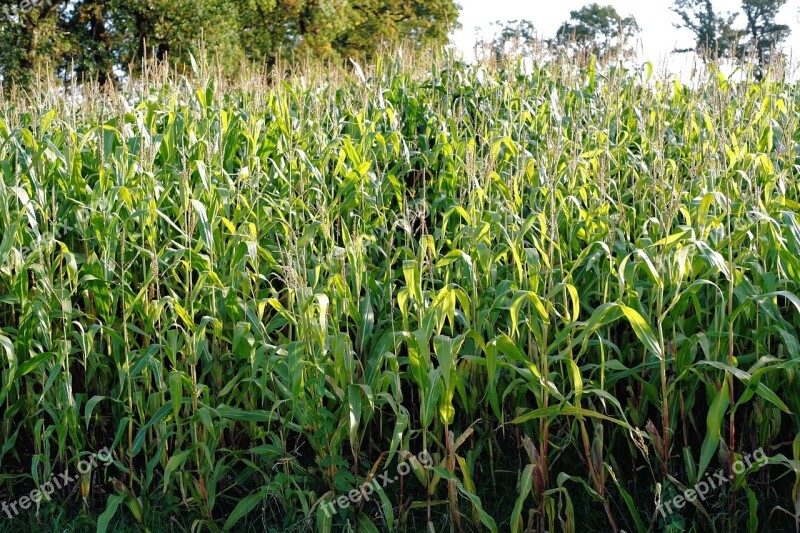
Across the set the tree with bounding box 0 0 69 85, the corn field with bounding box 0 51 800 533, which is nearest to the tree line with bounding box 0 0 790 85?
the tree with bounding box 0 0 69 85

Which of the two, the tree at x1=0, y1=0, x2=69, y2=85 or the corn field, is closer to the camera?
the corn field

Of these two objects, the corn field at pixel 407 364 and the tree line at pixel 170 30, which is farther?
the tree line at pixel 170 30

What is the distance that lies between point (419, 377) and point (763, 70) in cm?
644

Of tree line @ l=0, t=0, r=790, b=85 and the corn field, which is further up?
tree line @ l=0, t=0, r=790, b=85

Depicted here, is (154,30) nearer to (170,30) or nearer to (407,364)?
(170,30)

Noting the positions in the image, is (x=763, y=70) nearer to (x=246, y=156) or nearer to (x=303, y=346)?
(x=246, y=156)

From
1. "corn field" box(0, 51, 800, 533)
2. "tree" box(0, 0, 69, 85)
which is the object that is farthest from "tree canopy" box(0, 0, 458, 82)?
"corn field" box(0, 51, 800, 533)

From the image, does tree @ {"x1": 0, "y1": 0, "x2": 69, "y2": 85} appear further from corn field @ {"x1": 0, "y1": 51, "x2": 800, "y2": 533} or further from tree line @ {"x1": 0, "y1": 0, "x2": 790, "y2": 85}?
corn field @ {"x1": 0, "y1": 51, "x2": 800, "y2": 533}

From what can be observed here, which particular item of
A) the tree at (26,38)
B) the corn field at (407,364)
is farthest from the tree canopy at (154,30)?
the corn field at (407,364)

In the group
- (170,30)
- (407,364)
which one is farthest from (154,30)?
(407,364)

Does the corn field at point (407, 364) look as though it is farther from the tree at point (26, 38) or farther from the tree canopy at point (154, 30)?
the tree at point (26, 38)

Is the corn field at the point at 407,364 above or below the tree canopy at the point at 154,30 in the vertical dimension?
below

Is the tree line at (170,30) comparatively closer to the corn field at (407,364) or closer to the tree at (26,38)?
the tree at (26,38)

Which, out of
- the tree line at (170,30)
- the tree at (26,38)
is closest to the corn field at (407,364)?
the tree line at (170,30)
